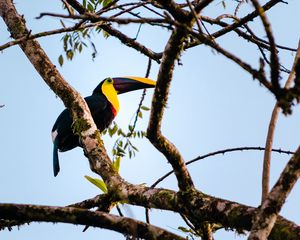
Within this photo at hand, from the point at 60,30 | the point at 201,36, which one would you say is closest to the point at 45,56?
the point at 60,30

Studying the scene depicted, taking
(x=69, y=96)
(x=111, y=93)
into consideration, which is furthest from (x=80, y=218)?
(x=111, y=93)

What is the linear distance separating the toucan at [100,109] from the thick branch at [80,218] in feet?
11.9

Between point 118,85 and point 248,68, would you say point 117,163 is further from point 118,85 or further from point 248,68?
point 118,85

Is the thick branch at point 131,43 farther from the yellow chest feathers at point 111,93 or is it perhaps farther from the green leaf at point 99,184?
the yellow chest feathers at point 111,93

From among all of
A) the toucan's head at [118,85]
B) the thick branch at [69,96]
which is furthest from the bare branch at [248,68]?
the toucan's head at [118,85]

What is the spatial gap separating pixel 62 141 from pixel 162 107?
4.16 meters

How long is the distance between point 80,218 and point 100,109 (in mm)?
4660

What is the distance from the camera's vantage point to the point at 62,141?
23.6 ft

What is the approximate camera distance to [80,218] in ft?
9.40

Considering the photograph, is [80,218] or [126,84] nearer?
[80,218]

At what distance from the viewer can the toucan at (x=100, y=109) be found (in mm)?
7066

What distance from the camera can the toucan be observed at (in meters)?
7.07

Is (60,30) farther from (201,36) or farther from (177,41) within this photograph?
(201,36)

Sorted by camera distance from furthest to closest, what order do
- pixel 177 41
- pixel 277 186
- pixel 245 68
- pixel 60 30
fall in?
pixel 60 30, pixel 177 41, pixel 277 186, pixel 245 68
